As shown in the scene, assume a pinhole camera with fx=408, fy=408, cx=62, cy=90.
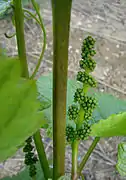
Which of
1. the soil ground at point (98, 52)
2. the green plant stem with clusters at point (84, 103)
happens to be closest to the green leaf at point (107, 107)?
the green plant stem with clusters at point (84, 103)

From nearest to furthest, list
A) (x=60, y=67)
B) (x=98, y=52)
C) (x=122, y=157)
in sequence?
(x=60, y=67) < (x=122, y=157) < (x=98, y=52)

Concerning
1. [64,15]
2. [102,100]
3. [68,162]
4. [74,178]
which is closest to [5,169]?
[68,162]

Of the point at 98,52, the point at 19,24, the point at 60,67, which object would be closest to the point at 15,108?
the point at 60,67

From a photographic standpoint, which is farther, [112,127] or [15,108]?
[112,127]

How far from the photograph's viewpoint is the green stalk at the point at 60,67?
25 centimetres

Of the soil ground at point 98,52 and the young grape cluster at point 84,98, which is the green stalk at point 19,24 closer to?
the young grape cluster at point 84,98

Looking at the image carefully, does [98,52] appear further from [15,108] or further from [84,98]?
[15,108]

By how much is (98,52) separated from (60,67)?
1.52 metres

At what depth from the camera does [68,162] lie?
141cm

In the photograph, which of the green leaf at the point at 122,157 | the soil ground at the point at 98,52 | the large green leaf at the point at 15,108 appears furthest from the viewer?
the soil ground at the point at 98,52

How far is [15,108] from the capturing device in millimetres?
164

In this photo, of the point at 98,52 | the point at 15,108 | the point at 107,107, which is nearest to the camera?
the point at 15,108

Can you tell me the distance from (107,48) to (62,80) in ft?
5.01

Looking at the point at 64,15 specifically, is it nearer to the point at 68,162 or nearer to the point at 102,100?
the point at 102,100
